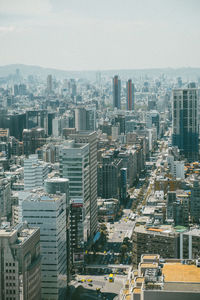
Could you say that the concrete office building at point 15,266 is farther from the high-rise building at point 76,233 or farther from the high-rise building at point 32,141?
the high-rise building at point 32,141

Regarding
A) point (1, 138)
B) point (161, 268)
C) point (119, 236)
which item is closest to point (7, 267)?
point (161, 268)

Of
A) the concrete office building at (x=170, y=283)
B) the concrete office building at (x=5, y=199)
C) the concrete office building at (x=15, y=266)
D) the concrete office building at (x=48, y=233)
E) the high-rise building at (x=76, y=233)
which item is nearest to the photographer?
the concrete office building at (x=170, y=283)

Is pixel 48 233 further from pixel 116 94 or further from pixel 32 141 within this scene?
pixel 116 94

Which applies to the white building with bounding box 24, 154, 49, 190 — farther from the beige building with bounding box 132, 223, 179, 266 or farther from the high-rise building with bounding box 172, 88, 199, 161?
the high-rise building with bounding box 172, 88, 199, 161

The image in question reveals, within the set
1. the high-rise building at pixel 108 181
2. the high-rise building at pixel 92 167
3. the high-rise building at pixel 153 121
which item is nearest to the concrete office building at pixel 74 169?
the high-rise building at pixel 92 167

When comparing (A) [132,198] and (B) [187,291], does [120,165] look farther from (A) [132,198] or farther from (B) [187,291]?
(B) [187,291]
